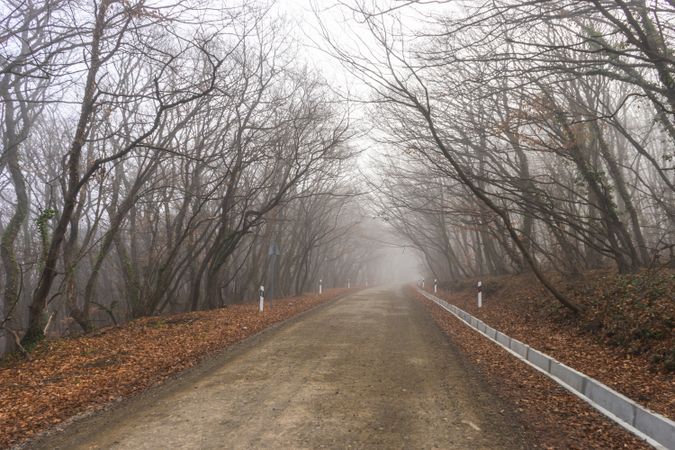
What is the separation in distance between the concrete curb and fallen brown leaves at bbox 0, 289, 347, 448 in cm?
573

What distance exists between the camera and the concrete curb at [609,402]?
4.29 m

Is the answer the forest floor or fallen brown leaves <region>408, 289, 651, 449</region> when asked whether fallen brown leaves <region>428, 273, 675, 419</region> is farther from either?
fallen brown leaves <region>408, 289, 651, 449</region>

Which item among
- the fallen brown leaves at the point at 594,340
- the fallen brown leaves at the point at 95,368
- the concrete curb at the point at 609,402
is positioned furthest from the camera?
the fallen brown leaves at the point at 594,340

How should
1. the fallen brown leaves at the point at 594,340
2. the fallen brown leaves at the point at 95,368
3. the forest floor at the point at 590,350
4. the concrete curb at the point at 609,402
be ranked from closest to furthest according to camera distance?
the concrete curb at the point at 609,402 < the forest floor at the point at 590,350 < the fallen brown leaves at the point at 95,368 < the fallen brown leaves at the point at 594,340

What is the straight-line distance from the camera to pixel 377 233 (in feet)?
199

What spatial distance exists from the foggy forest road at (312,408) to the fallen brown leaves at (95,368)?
47cm

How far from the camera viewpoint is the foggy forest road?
4320mm

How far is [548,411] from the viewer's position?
17.1ft

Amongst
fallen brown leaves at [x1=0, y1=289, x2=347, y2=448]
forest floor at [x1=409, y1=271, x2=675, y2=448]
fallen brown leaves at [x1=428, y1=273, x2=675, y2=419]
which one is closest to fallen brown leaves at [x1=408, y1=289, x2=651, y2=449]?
forest floor at [x1=409, y1=271, x2=675, y2=448]

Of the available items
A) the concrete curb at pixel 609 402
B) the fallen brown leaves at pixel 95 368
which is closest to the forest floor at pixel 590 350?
the concrete curb at pixel 609 402

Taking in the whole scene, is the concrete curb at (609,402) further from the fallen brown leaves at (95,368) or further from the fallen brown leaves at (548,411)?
the fallen brown leaves at (95,368)

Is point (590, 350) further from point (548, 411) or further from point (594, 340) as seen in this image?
point (548, 411)

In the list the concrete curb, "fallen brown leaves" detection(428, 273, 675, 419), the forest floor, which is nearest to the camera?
the concrete curb

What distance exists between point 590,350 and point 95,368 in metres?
8.38
